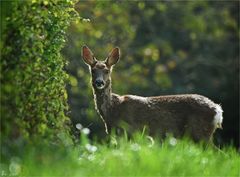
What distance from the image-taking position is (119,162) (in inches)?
302

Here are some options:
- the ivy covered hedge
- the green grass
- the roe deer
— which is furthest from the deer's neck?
the green grass

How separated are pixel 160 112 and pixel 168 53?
13.6 meters

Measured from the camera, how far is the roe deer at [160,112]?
36.8 feet

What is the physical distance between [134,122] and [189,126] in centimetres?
69

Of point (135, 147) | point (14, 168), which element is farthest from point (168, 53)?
point (14, 168)

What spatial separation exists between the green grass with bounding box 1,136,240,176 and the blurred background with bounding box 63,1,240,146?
1316 centimetres

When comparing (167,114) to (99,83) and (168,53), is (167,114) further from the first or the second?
(168,53)

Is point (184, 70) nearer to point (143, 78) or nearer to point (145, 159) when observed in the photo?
point (143, 78)

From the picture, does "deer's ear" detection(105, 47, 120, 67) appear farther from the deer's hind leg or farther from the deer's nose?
the deer's hind leg

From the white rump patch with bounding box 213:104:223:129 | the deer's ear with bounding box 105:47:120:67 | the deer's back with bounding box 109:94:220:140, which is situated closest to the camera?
the white rump patch with bounding box 213:104:223:129

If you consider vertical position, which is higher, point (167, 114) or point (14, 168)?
point (167, 114)

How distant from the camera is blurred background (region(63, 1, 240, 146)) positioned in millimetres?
22469

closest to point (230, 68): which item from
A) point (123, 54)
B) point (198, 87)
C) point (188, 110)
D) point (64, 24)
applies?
point (198, 87)

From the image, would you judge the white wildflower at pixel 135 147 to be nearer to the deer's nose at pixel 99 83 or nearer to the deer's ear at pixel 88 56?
the deer's nose at pixel 99 83
